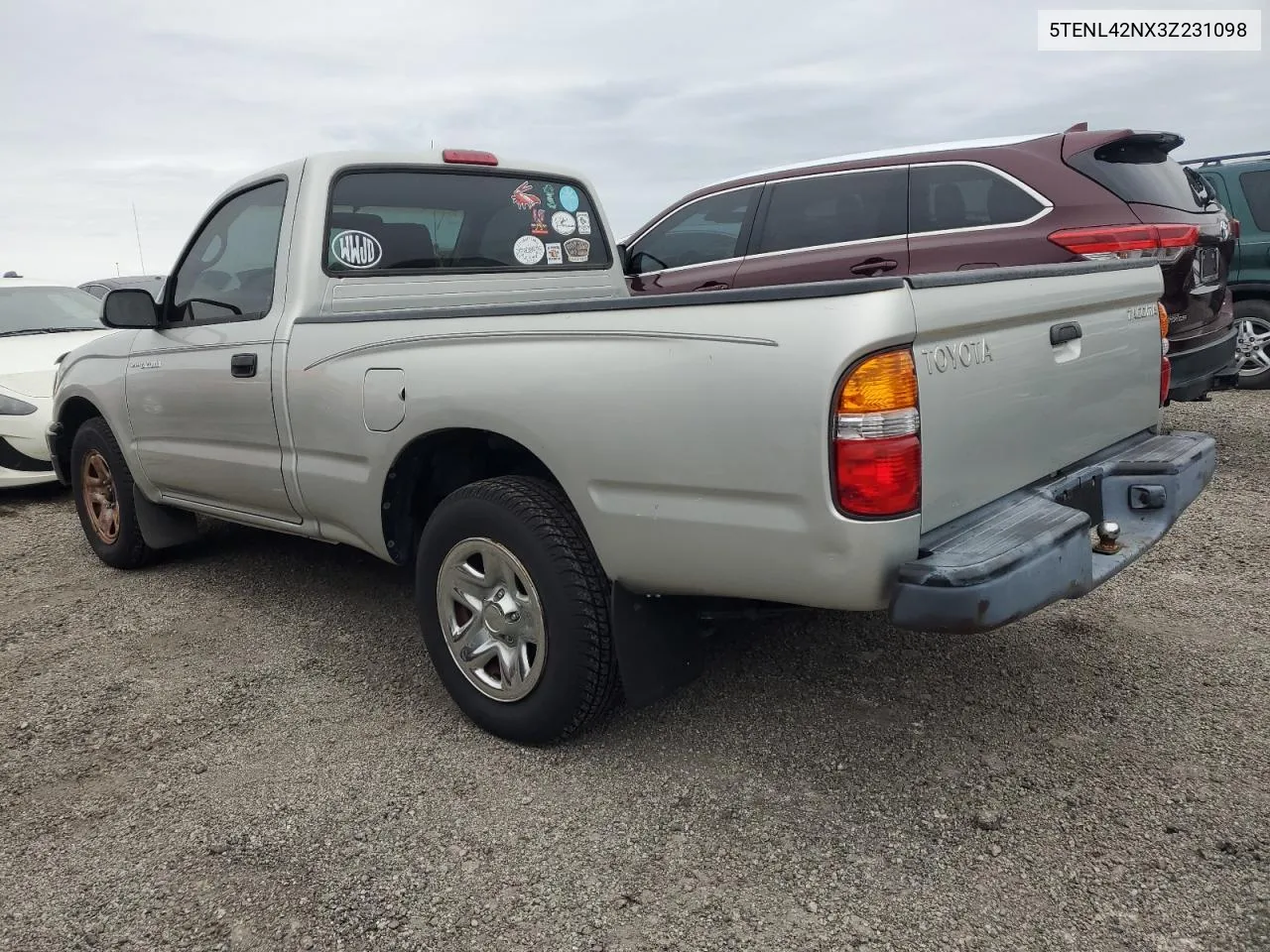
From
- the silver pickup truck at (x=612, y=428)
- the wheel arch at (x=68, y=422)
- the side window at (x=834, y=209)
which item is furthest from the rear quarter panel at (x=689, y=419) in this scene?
the side window at (x=834, y=209)

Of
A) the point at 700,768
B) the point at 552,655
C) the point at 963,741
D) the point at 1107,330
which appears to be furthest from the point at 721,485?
the point at 1107,330

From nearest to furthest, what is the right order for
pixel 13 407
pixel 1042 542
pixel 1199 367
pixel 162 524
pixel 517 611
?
pixel 1042 542 → pixel 517 611 → pixel 162 524 → pixel 1199 367 → pixel 13 407

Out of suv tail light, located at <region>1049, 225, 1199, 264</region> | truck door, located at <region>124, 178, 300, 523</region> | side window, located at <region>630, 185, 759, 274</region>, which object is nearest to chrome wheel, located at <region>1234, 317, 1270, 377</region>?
suv tail light, located at <region>1049, 225, 1199, 264</region>

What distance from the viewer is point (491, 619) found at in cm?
285

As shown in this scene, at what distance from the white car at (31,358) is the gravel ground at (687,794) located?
2998 mm

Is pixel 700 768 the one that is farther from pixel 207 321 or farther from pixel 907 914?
pixel 207 321

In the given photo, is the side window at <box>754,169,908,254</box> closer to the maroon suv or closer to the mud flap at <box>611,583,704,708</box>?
the maroon suv

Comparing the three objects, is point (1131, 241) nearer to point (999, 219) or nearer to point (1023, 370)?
point (999, 219)

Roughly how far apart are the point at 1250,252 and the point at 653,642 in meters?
7.07

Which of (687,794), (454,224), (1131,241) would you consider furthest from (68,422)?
(1131,241)

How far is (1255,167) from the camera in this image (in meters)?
7.89

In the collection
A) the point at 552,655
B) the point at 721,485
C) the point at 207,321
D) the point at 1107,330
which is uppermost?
the point at 207,321

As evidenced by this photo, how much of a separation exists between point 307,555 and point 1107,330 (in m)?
3.76

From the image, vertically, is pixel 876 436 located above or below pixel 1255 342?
above
